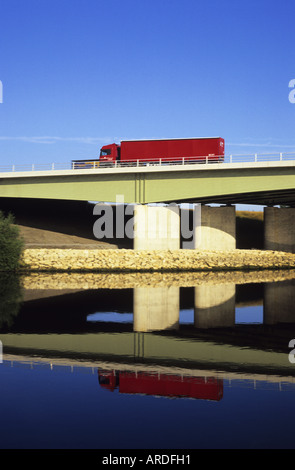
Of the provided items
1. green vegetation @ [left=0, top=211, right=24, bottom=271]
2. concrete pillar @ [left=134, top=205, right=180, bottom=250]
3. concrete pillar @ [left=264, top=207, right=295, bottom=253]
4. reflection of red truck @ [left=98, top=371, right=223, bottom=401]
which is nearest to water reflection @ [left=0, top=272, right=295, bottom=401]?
reflection of red truck @ [left=98, top=371, right=223, bottom=401]

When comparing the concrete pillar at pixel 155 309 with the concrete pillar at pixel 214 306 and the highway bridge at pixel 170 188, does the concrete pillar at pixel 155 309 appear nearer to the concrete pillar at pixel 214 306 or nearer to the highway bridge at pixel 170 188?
the concrete pillar at pixel 214 306

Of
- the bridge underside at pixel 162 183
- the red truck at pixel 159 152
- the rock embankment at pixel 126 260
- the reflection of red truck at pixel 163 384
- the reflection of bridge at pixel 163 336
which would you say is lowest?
the reflection of red truck at pixel 163 384

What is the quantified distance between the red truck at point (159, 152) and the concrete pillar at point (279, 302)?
19.1 meters

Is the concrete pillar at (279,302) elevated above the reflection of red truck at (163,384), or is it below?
above

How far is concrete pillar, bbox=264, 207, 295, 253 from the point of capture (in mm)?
57812

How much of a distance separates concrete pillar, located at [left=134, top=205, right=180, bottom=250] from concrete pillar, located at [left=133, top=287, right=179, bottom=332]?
65.0 ft

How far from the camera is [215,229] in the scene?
179 ft

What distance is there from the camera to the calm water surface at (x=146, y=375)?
8.42 meters

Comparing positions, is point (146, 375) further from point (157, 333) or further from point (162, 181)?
point (162, 181)

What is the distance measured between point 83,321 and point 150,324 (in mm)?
2771

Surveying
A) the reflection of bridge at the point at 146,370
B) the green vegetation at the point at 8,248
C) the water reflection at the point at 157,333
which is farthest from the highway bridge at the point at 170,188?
the reflection of bridge at the point at 146,370

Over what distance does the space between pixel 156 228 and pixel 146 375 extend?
38.7m
